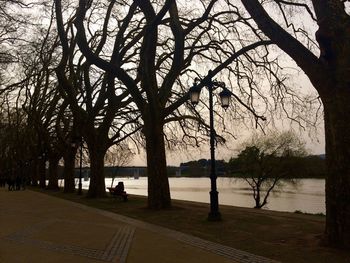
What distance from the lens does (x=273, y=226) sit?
12914 mm

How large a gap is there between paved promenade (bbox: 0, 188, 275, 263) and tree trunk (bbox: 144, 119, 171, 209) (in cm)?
359

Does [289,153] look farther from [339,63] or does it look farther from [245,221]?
[339,63]

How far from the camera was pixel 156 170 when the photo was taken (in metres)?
18.4

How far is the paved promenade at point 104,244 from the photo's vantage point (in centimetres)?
848

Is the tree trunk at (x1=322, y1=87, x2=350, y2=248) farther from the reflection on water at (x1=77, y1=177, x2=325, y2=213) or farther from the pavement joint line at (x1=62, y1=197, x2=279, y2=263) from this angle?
the reflection on water at (x1=77, y1=177, x2=325, y2=213)

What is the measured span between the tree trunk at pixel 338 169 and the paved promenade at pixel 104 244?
1815mm

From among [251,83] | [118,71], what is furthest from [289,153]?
[118,71]

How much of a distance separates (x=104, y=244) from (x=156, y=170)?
27.6ft

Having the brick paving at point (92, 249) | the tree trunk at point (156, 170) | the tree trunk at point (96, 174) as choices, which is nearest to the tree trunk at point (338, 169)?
the brick paving at point (92, 249)

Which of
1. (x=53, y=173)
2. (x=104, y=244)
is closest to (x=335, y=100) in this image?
(x=104, y=244)

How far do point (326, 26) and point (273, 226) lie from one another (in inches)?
235

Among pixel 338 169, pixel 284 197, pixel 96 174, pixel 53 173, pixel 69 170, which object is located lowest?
pixel 284 197

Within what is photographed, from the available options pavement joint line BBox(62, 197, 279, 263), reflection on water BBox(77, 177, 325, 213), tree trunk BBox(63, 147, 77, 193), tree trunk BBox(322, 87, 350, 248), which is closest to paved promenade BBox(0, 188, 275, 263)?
pavement joint line BBox(62, 197, 279, 263)

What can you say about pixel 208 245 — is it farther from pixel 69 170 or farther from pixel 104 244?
pixel 69 170
